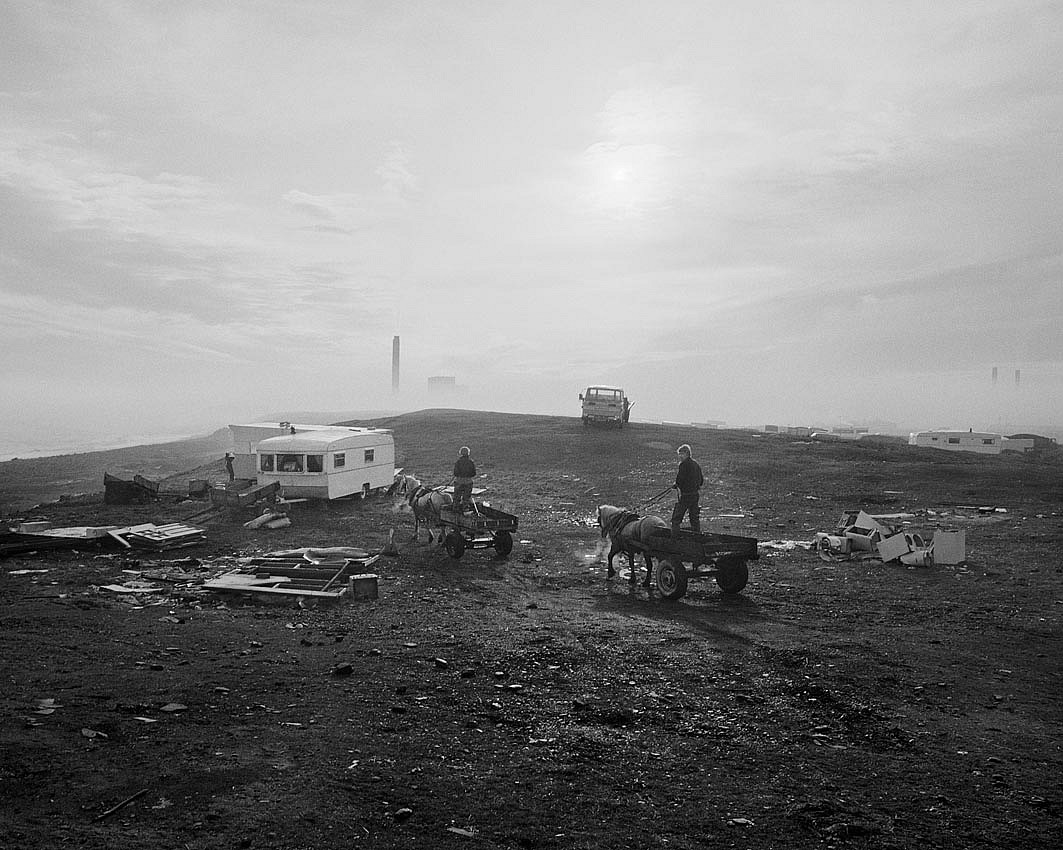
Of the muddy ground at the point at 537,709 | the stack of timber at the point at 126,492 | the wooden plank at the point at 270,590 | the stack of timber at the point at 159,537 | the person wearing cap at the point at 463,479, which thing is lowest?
the muddy ground at the point at 537,709

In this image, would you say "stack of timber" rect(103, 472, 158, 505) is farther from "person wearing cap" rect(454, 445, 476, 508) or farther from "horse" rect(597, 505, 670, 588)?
"horse" rect(597, 505, 670, 588)

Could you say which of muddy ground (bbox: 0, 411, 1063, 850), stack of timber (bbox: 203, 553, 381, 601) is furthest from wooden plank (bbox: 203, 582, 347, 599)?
muddy ground (bbox: 0, 411, 1063, 850)

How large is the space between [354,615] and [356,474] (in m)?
15.8

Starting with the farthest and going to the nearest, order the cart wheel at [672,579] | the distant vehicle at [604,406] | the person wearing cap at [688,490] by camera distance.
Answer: the distant vehicle at [604,406]
the person wearing cap at [688,490]
the cart wheel at [672,579]

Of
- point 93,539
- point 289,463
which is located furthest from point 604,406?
point 93,539

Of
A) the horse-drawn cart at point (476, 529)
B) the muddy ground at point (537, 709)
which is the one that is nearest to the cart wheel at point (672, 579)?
the muddy ground at point (537, 709)

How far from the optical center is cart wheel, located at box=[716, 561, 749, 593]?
14234 millimetres

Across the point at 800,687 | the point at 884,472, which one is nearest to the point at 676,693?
the point at 800,687

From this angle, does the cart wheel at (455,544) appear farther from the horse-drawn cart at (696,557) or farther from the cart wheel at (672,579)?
the cart wheel at (672,579)

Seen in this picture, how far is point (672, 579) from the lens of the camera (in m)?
13.8

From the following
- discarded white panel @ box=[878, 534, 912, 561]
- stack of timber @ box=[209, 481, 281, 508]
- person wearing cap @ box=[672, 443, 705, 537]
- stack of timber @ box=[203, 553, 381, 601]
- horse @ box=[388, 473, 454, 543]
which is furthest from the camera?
stack of timber @ box=[209, 481, 281, 508]

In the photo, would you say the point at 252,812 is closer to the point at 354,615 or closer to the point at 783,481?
the point at 354,615

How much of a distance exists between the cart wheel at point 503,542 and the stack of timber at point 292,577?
10.3 ft

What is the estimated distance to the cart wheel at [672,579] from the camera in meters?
13.7
